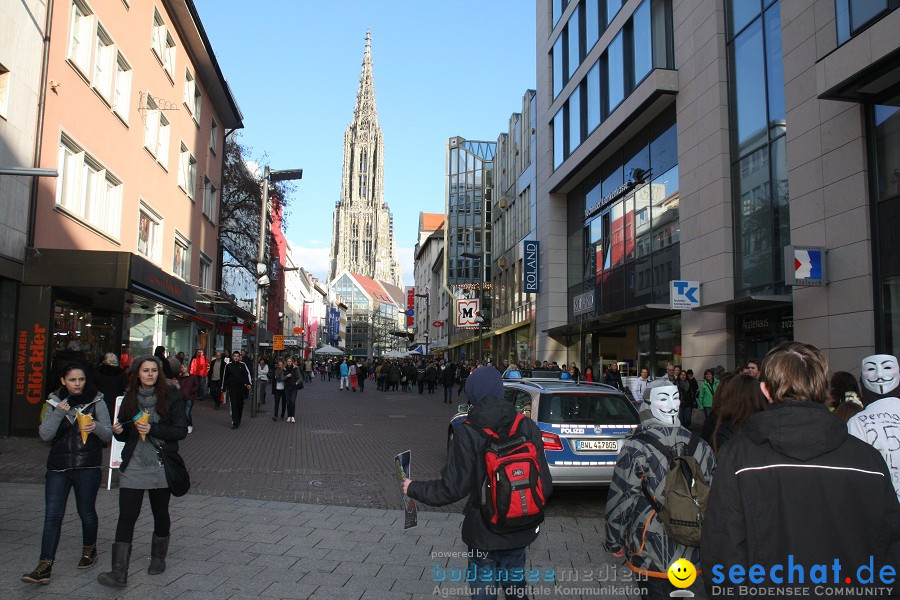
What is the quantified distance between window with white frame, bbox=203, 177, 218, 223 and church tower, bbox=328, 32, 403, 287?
364 ft

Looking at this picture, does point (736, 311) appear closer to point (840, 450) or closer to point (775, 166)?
point (775, 166)

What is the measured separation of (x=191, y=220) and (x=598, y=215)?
1494cm

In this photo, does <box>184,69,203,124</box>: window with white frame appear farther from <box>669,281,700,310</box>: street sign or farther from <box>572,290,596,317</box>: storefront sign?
<box>669,281,700,310</box>: street sign

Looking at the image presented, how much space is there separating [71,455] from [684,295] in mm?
14938

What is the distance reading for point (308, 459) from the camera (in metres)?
11.6

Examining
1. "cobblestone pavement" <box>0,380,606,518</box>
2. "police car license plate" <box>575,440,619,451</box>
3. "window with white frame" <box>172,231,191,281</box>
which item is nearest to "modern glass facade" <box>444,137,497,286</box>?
"window with white frame" <box>172,231,191,281</box>

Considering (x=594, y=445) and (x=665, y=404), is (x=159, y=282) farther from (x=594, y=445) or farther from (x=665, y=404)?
(x=665, y=404)

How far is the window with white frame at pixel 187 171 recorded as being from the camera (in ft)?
76.5

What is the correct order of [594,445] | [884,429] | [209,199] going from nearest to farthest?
1. [884,429]
2. [594,445]
3. [209,199]

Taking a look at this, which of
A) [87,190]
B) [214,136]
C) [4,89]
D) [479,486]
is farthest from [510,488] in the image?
[214,136]

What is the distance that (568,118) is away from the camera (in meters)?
28.1

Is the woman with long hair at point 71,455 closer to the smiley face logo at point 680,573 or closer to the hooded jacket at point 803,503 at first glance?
the smiley face logo at point 680,573

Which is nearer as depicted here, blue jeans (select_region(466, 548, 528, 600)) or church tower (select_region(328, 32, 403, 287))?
blue jeans (select_region(466, 548, 528, 600))

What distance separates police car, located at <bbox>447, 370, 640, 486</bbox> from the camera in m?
8.01
